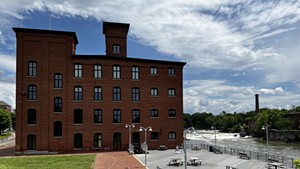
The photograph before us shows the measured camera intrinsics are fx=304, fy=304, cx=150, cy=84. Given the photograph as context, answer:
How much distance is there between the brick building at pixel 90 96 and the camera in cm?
4315

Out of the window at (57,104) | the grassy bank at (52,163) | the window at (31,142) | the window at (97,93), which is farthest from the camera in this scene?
the window at (97,93)

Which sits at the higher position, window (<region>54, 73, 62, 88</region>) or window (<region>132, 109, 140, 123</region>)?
window (<region>54, 73, 62, 88</region>)

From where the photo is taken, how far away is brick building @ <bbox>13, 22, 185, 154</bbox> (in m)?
43.2

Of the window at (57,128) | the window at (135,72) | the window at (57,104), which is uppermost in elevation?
the window at (135,72)

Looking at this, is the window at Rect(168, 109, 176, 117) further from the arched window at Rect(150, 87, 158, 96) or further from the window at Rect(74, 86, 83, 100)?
the window at Rect(74, 86, 83, 100)

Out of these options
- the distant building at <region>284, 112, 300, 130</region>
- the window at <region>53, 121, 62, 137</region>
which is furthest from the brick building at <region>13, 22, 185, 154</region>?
the distant building at <region>284, 112, 300, 130</region>

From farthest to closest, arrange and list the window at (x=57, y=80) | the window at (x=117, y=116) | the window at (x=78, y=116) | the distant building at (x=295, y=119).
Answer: the distant building at (x=295, y=119)
the window at (x=117, y=116)
the window at (x=78, y=116)
the window at (x=57, y=80)

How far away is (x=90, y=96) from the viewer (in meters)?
45.3

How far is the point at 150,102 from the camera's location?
48156mm

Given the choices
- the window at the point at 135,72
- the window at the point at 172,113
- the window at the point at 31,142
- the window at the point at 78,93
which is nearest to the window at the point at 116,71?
the window at the point at 135,72

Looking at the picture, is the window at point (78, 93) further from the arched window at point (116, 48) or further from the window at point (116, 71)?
the arched window at point (116, 48)

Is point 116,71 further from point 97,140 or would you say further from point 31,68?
point 31,68

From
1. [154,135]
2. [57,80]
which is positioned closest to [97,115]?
[57,80]

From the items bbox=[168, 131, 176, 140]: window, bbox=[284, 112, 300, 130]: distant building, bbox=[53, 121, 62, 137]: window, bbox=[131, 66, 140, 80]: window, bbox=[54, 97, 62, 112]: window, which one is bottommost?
bbox=[284, 112, 300, 130]: distant building
